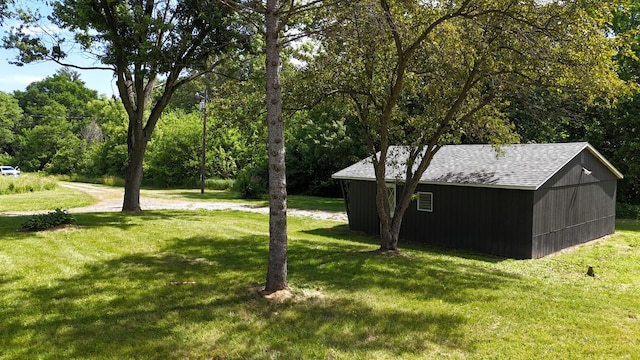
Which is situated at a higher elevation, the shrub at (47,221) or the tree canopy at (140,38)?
the tree canopy at (140,38)

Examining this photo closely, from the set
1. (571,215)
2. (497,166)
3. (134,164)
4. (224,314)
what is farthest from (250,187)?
(224,314)

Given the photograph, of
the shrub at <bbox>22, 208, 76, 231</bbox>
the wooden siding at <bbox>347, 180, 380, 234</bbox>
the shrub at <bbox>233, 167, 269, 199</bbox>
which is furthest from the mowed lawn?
the shrub at <bbox>233, 167, 269, 199</bbox>

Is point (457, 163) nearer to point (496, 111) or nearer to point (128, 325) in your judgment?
point (496, 111)

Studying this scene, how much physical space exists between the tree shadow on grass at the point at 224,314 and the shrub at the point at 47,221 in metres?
3.44

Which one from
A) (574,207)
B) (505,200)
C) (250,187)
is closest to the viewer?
(505,200)

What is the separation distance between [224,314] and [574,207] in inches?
533

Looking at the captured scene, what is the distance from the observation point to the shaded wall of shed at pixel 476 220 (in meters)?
12.9

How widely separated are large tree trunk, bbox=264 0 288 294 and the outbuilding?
6.14 meters

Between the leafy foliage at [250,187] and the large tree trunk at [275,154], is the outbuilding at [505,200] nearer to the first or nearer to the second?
the large tree trunk at [275,154]

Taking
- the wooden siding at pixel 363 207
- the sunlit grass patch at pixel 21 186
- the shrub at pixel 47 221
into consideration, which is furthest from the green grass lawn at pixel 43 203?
the wooden siding at pixel 363 207

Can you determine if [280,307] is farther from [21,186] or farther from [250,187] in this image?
[21,186]

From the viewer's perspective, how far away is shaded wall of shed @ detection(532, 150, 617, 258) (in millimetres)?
13164

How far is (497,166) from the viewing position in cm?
1448

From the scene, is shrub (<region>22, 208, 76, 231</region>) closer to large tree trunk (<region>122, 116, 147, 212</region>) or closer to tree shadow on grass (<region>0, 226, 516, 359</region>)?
tree shadow on grass (<region>0, 226, 516, 359</region>)
